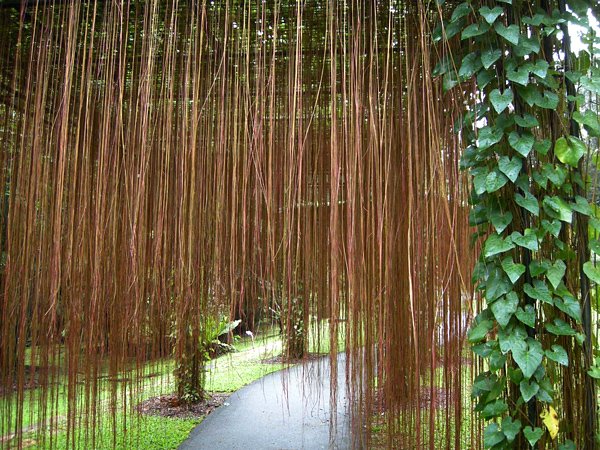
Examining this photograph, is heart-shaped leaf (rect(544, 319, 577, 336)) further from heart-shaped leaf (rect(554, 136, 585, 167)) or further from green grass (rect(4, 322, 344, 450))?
green grass (rect(4, 322, 344, 450))

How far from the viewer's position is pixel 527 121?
0.96 metres

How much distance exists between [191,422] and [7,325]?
2166 millimetres

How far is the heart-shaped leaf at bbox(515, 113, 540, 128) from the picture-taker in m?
0.96

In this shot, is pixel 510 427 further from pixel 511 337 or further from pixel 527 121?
pixel 527 121

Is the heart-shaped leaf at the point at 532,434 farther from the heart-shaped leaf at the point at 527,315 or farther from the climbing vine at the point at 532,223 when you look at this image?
the heart-shaped leaf at the point at 527,315

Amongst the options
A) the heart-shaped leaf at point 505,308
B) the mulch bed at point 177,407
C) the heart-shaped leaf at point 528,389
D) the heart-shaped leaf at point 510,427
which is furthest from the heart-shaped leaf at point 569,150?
the mulch bed at point 177,407

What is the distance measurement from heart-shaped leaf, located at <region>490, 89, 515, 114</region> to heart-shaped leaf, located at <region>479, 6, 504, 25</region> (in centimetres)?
16

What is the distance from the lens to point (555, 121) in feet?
3.29

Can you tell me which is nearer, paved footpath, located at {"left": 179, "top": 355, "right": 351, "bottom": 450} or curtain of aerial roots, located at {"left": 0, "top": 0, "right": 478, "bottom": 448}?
curtain of aerial roots, located at {"left": 0, "top": 0, "right": 478, "bottom": 448}

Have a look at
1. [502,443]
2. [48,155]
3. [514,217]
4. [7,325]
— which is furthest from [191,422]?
[514,217]

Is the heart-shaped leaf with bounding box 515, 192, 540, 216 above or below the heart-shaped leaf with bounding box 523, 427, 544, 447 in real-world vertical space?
above

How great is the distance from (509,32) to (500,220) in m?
0.43

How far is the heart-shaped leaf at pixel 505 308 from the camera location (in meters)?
0.93

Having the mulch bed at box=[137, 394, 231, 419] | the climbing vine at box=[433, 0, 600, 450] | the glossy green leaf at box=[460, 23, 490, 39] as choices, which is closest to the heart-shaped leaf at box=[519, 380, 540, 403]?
the climbing vine at box=[433, 0, 600, 450]
